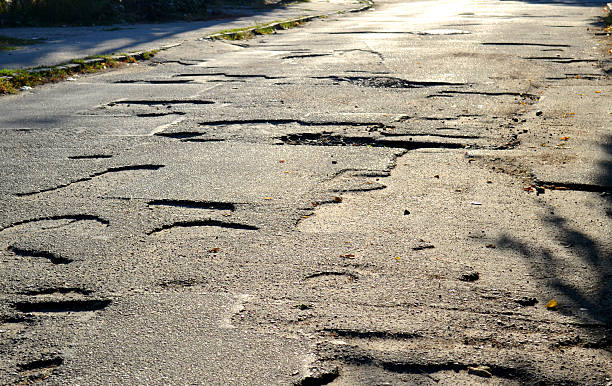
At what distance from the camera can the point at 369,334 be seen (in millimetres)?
3021

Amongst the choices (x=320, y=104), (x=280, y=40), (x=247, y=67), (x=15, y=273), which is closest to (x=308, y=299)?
(x=15, y=273)

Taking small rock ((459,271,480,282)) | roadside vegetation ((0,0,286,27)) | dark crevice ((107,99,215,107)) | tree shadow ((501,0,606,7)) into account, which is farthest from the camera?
tree shadow ((501,0,606,7))

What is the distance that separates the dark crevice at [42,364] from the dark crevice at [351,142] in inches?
153

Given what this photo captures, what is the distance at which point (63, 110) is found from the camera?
8141 millimetres

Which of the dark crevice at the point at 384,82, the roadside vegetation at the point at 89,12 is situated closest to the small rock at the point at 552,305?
the dark crevice at the point at 384,82

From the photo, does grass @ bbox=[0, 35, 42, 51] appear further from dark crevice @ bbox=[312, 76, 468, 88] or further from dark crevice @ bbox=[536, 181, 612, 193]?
dark crevice @ bbox=[536, 181, 612, 193]

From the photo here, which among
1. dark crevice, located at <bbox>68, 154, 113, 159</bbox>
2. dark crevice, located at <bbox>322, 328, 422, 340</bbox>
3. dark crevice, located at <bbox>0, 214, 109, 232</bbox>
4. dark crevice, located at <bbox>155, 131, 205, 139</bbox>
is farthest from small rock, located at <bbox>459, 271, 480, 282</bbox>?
dark crevice, located at <bbox>155, 131, 205, 139</bbox>

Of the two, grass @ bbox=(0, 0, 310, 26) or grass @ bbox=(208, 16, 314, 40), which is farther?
grass @ bbox=(0, 0, 310, 26)

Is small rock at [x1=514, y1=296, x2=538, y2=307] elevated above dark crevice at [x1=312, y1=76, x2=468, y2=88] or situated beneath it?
situated beneath

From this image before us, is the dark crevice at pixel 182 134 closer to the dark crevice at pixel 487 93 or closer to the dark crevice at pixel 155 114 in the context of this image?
the dark crevice at pixel 155 114

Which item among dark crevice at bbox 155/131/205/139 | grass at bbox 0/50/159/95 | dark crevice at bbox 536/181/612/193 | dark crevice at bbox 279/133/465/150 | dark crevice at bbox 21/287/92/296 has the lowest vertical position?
dark crevice at bbox 536/181/612/193

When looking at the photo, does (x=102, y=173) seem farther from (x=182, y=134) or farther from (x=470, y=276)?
(x=470, y=276)

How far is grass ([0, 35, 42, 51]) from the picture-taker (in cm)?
1364

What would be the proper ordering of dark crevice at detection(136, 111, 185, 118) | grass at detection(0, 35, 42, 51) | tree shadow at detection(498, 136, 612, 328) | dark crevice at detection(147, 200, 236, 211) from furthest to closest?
1. grass at detection(0, 35, 42, 51)
2. dark crevice at detection(136, 111, 185, 118)
3. dark crevice at detection(147, 200, 236, 211)
4. tree shadow at detection(498, 136, 612, 328)
